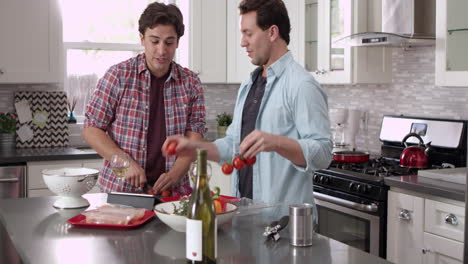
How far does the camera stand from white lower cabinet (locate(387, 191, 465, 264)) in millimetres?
3096

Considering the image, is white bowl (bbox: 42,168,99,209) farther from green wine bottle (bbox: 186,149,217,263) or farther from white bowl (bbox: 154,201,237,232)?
green wine bottle (bbox: 186,149,217,263)

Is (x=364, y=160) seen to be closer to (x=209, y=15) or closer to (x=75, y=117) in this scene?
(x=209, y=15)

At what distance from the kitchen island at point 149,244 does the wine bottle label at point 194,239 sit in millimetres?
194

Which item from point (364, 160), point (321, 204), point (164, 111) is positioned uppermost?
point (164, 111)

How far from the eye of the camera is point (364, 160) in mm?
4102

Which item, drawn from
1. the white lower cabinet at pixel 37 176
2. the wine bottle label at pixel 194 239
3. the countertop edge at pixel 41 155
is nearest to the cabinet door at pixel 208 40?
the countertop edge at pixel 41 155

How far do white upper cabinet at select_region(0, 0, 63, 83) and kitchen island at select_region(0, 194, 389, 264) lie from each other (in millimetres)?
2516

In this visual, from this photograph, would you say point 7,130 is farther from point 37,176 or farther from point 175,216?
point 175,216

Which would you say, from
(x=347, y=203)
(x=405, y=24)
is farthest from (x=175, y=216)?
(x=405, y=24)

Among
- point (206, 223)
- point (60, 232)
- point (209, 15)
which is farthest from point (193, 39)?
point (206, 223)

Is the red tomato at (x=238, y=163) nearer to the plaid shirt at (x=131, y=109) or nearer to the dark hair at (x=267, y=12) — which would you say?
the dark hair at (x=267, y=12)

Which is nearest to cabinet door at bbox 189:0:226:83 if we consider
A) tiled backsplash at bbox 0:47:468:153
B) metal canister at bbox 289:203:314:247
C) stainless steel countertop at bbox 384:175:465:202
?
tiled backsplash at bbox 0:47:468:153

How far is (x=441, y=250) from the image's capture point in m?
3.19

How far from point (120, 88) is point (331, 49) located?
197cm
